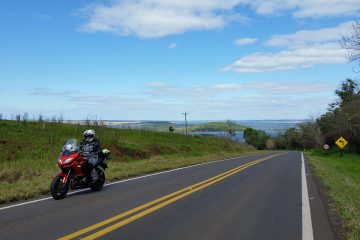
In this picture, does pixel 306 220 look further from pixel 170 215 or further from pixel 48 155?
pixel 48 155

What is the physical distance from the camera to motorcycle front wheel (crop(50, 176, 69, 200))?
35.8ft

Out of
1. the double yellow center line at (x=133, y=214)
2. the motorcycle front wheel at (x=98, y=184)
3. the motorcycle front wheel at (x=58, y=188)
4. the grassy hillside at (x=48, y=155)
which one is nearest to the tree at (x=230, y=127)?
the grassy hillside at (x=48, y=155)

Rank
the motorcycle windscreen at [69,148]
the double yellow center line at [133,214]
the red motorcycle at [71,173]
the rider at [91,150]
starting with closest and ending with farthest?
the double yellow center line at [133,214], the red motorcycle at [71,173], the motorcycle windscreen at [69,148], the rider at [91,150]

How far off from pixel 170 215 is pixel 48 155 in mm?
19864

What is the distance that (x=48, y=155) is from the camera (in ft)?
89.7

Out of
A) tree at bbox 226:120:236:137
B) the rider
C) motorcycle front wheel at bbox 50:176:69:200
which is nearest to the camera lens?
motorcycle front wheel at bbox 50:176:69:200

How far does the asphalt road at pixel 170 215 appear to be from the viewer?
7.48 meters

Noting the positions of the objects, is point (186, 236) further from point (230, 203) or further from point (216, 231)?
point (230, 203)

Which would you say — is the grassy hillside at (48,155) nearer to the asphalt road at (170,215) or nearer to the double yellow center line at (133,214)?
the asphalt road at (170,215)

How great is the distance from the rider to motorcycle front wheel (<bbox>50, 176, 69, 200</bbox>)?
1339 mm

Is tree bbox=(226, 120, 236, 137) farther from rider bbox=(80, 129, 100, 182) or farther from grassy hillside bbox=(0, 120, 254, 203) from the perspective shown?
rider bbox=(80, 129, 100, 182)

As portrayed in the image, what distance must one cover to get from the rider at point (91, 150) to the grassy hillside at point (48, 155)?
1.38 metres

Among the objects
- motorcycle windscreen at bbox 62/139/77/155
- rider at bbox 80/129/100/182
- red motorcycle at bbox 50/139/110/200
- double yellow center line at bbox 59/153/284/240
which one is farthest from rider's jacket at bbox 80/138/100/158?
double yellow center line at bbox 59/153/284/240

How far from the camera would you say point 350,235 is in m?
7.45
